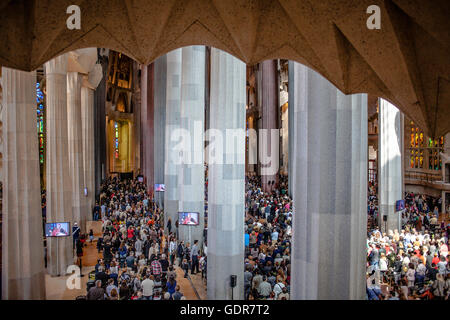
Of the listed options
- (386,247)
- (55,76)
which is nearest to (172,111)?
(55,76)

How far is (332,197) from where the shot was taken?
6332 mm

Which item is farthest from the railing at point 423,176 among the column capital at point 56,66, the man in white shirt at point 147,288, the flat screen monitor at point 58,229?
the column capital at point 56,66

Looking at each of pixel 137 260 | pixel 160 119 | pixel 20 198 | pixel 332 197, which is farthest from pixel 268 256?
pixel 160 119

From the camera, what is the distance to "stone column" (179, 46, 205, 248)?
16469 mm

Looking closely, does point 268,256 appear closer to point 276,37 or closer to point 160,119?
point 276,37

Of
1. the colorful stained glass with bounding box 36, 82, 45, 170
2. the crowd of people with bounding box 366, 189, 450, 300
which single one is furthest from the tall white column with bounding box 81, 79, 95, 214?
the crowd of people with bounding box 366, 189, 450, 300

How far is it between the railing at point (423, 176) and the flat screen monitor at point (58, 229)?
83.2ft

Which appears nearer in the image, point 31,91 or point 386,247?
point 31,91

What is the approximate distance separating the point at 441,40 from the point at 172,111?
54.2 ft

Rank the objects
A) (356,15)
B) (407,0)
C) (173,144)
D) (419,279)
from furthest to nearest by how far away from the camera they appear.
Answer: (173,144)
(419,279)
(356,15)
(407,0)

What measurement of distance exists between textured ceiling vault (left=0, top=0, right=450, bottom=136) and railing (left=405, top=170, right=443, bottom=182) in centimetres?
2504

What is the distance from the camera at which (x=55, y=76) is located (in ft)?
51.2

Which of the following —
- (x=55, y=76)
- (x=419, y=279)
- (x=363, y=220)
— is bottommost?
(x=419, y=279)

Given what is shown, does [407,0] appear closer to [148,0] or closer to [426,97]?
[426,97]
